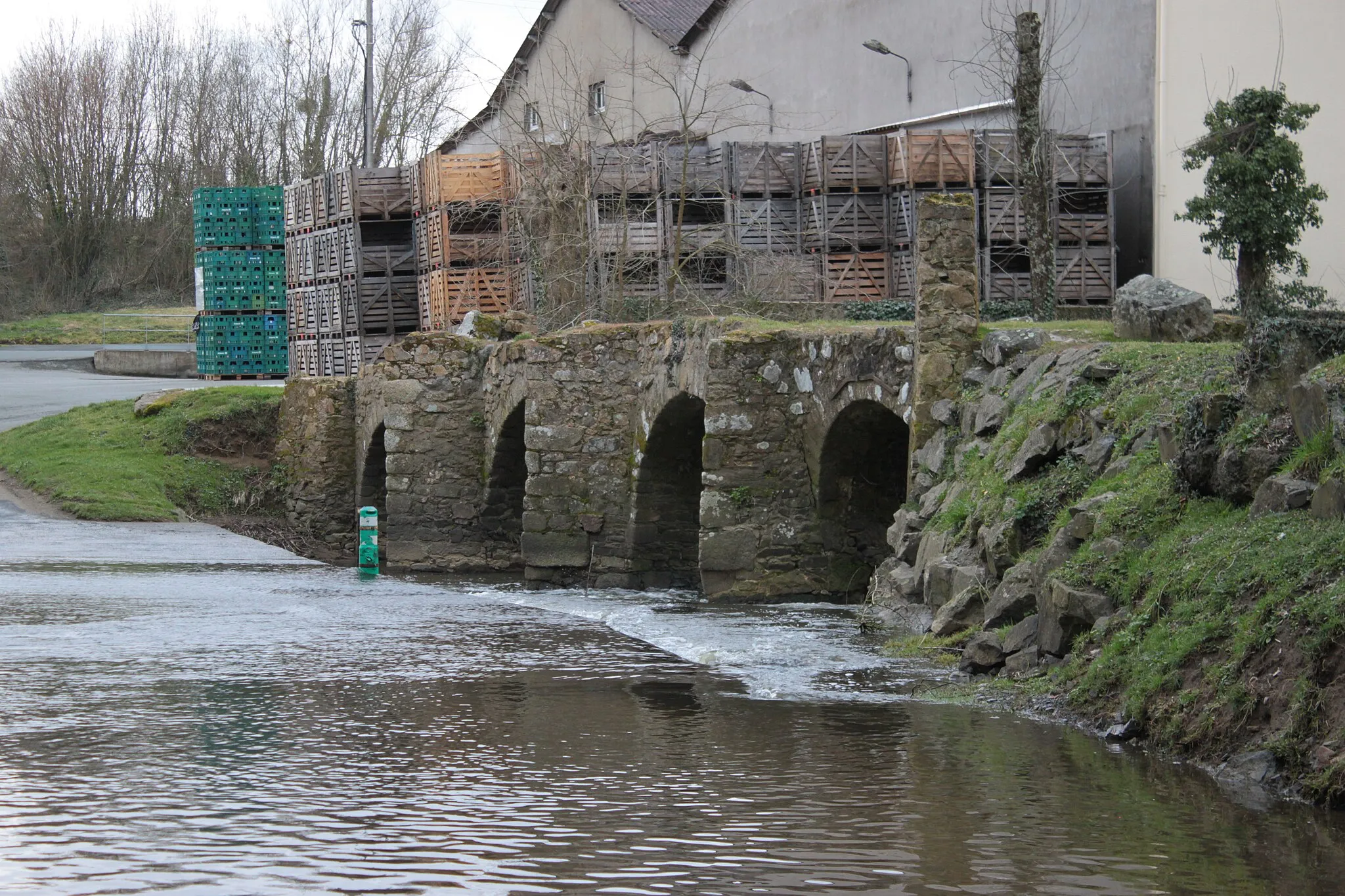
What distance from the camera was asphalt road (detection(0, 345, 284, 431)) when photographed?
87.0ft

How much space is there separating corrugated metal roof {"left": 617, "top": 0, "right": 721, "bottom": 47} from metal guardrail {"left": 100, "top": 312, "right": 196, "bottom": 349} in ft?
43.8

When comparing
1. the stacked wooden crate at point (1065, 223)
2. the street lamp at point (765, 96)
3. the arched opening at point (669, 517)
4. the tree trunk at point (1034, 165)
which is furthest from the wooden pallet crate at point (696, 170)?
the arched opening at point (669, 517)

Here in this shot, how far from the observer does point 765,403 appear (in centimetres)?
1413

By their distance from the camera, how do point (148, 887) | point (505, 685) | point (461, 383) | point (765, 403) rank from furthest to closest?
point (461, 383), point (765, 403), point (505, 685), point (148, 887)

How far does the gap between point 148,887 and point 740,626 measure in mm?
7481

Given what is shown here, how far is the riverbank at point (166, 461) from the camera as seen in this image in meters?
20.6

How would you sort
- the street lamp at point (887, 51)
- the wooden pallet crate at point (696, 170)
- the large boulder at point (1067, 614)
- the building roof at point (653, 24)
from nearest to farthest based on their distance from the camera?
the large boulder at point (1067, 614) → the wooden pallet crate at point (696, 170) → the street lamp at point (887, 51) → the building roof at point (653, 24)

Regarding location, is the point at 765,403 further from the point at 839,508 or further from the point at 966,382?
the point at 966,382

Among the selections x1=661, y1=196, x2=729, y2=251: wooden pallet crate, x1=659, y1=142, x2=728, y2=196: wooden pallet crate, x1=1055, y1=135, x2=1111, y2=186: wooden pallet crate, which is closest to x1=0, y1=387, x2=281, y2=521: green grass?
x1=661, y1=196, x2=729, y2=251: wooden pallet crate

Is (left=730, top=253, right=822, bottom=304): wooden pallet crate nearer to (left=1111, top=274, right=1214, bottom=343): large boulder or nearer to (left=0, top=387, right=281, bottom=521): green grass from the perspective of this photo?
(left=0, top=387, right=281, bottom=521): green grass

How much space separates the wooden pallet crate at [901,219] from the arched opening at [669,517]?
818cm

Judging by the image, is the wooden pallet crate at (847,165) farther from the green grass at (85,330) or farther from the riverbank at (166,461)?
the green grass at (85,330)

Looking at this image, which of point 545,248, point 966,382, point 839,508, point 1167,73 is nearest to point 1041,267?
point 1167,73

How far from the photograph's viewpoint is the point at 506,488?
19031mm
